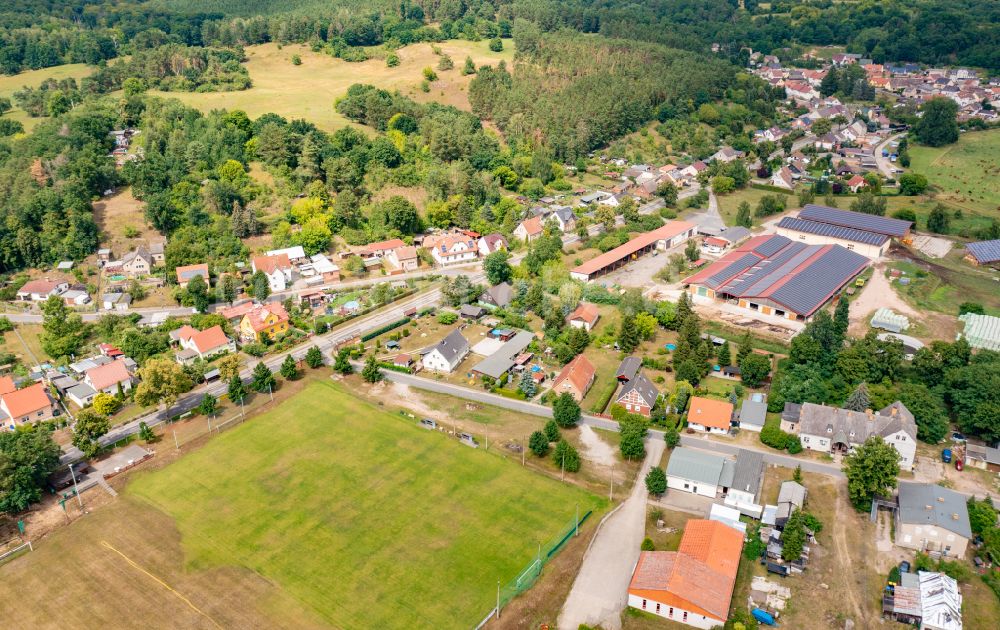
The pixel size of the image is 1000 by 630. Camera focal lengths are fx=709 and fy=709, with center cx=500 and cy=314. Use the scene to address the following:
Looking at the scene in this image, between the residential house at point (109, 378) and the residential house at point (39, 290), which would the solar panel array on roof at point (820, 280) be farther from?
the residential house at point (39, 290)

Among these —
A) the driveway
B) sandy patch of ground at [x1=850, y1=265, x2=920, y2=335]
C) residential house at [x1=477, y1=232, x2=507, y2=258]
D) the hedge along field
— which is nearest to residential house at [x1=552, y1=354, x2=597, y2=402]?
the hedge along field

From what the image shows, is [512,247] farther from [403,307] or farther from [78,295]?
[78,295]

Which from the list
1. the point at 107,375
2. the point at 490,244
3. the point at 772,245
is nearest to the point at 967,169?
the point at 772,245

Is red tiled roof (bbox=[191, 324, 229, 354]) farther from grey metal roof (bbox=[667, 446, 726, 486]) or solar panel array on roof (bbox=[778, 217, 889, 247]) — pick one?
solar panel array on roof (bbox=[778, 217, 889, 247])

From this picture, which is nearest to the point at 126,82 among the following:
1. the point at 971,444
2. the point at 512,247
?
the point at 512,247

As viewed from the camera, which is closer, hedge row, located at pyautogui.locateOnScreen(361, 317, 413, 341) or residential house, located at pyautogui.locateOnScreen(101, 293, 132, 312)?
hedge row, located at pyautogui.locateOnScreen(361, 317, 413, 341)

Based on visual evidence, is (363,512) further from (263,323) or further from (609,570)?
(263,323)

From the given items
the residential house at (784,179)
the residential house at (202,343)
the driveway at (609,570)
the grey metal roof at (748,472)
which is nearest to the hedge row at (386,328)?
the residential house at (202,343)
